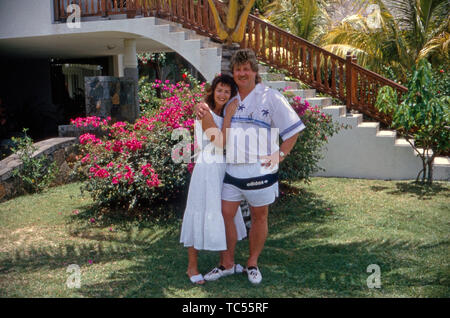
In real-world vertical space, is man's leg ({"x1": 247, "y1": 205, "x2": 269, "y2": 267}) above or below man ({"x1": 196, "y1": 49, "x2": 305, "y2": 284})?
below

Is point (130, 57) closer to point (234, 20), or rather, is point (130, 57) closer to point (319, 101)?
point (319, 101)

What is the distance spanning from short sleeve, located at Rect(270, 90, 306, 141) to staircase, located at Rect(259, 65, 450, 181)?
410 cm

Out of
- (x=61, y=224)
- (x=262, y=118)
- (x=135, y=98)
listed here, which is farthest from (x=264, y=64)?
(x=262, y=118)

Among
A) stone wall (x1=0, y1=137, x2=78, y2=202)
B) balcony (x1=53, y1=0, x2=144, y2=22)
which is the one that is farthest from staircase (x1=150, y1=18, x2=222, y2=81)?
stone wall (x1=0, y1=137, x2=78, y2=202)

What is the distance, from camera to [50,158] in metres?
7.84

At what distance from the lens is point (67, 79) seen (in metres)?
16.7

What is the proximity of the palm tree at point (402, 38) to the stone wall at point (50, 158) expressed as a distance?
639 centimetres

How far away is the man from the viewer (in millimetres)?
3623

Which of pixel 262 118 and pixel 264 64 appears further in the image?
pixel 264 64

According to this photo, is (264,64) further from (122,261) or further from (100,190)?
(122,261)

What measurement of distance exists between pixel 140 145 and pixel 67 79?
11.8m

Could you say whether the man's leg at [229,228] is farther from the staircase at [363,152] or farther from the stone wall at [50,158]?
the staircase at [363,152]
